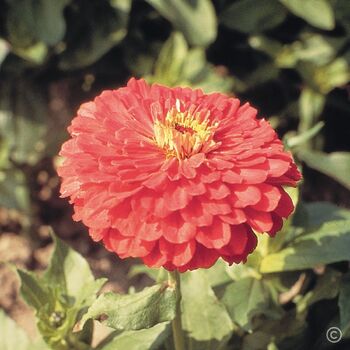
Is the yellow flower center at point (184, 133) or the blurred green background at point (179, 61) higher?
the yellow flower center at point (184, 133)

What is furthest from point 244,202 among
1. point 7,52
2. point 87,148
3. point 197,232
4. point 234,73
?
point 234,73

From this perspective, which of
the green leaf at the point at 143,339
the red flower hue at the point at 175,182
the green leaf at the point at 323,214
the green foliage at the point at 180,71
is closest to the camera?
the red flower hue at the point at 175,182

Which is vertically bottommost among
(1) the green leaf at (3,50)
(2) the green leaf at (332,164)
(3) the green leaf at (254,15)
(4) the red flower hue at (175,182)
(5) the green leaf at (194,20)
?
(2) the green leaf at (332,164)

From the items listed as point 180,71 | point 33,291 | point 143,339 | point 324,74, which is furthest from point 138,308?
point 324,74

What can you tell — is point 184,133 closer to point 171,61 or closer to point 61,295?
point 61,295

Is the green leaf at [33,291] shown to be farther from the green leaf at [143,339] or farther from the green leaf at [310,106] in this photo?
the green leaf at [310,106]

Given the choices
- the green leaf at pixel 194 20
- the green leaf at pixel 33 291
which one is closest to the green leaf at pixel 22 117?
the green leaf at pixel 194 20
